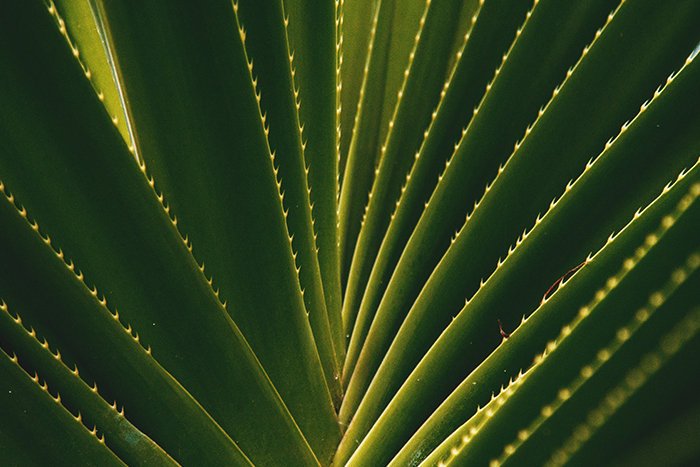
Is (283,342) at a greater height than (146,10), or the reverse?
(146,10)

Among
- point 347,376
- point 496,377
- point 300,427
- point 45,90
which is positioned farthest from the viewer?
point 347,376

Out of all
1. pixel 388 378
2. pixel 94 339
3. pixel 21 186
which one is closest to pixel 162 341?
pixel 94 339

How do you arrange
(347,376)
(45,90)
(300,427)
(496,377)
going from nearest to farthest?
(45,90), (496,377), (300,427), (347,376)

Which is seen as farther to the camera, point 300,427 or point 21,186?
point 300,427

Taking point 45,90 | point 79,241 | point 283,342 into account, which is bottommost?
point 283,342

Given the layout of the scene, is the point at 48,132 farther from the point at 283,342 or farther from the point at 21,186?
the point at 283,342

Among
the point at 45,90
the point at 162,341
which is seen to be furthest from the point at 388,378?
the point at 45,90
